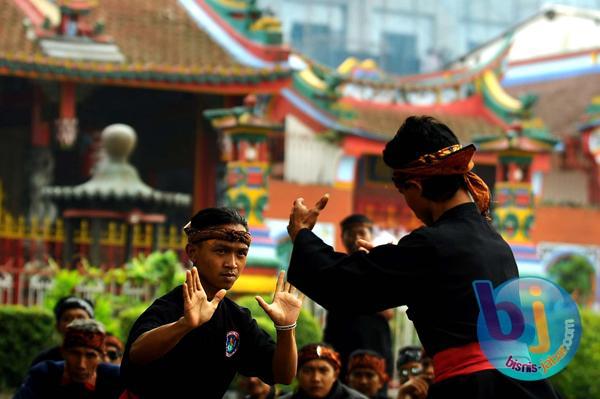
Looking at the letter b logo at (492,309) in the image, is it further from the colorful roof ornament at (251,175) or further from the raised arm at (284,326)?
the colorful roof ornament at (251,175)

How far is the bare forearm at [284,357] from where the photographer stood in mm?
4840

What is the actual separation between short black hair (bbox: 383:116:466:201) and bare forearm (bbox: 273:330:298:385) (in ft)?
2.54

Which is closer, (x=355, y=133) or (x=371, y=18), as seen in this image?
(x=355, y=133)

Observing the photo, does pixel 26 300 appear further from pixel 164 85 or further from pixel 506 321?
pixel 506 321

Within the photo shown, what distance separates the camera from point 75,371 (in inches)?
252

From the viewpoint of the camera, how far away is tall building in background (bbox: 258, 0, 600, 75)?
197ft

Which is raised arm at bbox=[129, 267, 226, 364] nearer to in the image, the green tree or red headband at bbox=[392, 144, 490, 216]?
red headband at bbox=[392, 144, 490, 216]

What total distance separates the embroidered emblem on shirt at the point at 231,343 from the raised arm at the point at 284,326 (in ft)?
0.45

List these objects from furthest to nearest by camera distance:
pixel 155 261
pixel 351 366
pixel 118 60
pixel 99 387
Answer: pixel 118 60 < pixel 155 261 < pixel 351 366 < pixel 99 387

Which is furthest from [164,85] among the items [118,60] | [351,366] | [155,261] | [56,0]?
[351,366]

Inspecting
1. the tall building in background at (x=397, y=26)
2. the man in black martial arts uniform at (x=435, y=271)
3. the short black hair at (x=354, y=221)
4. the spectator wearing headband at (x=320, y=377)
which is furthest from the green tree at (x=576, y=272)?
the tall building in background at (x=397, y=26)

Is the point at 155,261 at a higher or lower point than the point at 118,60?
lower

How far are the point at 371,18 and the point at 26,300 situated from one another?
5209 cm

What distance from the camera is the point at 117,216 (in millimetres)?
14984
